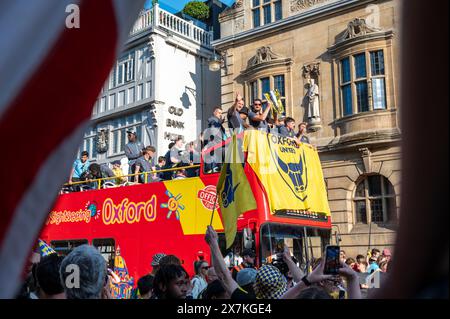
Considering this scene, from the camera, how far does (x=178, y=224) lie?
9875 mm

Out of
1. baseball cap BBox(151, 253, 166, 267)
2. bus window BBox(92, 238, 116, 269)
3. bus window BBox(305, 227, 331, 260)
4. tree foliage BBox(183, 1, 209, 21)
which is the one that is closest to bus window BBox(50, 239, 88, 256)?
bus window BBox(92, 238, 116, 269)

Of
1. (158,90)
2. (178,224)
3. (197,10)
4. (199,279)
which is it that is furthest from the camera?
(197,10)

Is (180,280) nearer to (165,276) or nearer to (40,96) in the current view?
(165,276)

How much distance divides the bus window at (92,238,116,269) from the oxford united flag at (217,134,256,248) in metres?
3.67

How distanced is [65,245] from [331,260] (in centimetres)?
1017

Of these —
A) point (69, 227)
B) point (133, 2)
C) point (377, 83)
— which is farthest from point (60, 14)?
point (377, 83)

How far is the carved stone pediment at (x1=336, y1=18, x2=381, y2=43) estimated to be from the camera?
63.9 feet

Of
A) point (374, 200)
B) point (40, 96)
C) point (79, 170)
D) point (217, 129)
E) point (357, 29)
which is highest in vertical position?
point (357, 29)

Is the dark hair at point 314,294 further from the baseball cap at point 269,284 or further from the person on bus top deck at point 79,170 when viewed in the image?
the person on bus top deck at point 79,170

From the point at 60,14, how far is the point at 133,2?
22 cm

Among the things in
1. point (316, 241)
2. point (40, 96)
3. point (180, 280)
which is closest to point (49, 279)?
point (180, 280)

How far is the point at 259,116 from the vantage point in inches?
416

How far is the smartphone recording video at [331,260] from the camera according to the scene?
9.40ft

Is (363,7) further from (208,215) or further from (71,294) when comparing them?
(71,294)
